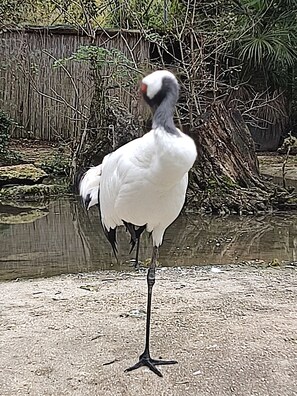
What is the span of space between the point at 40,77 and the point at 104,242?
306 inches

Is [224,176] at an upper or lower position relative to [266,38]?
lower

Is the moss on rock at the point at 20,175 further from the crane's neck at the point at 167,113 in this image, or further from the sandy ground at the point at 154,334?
the crane's neck at the point at 167,113

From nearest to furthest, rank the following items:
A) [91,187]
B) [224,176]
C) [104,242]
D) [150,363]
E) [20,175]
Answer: [150,363]
[91,187]
[104,242]
[224,176]
[20,175]

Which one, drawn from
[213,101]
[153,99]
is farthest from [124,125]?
[153,99]

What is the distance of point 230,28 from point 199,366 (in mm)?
8588

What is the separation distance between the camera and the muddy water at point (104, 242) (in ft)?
21.3

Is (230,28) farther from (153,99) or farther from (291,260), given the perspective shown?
(153,99)

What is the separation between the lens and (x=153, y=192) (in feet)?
11.0

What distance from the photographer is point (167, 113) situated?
127 inches


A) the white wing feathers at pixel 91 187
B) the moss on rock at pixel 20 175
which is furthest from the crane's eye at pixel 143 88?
the moss on rock at pixel 20 175

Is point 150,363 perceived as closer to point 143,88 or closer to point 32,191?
point 143,88

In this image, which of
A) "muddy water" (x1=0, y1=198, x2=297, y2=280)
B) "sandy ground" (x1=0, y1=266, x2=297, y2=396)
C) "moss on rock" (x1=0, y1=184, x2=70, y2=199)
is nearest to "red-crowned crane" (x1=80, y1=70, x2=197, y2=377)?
"sandy ground" (x1=0, y1=266, x2=297, y2=396)

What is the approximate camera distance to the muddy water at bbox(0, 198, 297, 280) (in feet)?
21.3

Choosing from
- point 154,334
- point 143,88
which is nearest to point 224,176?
point 154,334
